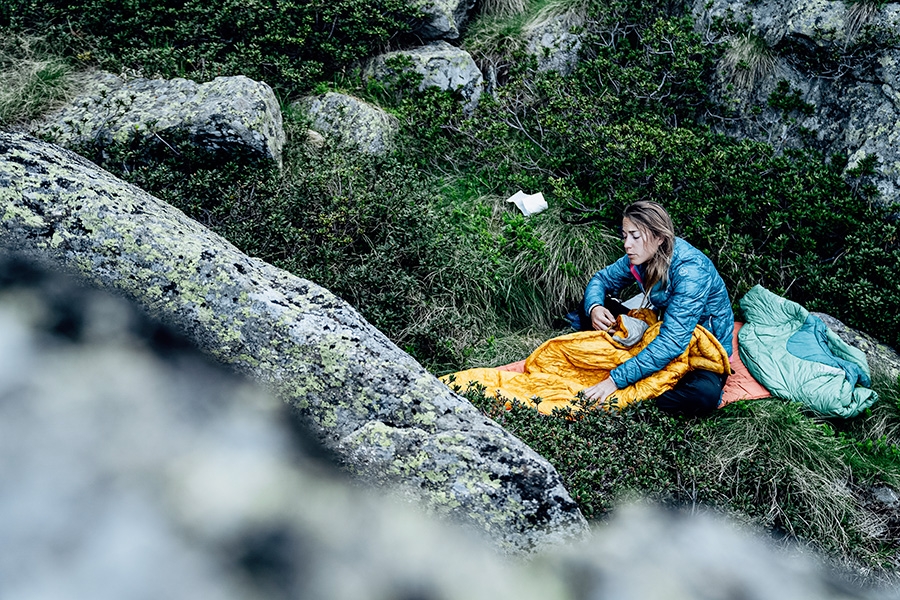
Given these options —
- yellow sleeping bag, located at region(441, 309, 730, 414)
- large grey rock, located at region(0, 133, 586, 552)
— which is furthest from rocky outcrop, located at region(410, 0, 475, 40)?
large grey rock, located at region(0, 133, 586, 552)

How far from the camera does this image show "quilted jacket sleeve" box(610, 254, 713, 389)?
157 inches

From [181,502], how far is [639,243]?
137 inches

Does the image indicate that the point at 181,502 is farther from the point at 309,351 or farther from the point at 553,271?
the point at 553,271

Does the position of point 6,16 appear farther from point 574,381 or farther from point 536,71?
point 574,381

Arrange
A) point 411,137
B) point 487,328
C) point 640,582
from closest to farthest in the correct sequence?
point 640,582 < point 487,328 < point 411,137

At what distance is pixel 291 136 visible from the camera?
5.59 meters

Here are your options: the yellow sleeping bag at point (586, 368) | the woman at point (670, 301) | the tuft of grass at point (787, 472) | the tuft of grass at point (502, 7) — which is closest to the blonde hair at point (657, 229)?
the woman at point (670, 301)

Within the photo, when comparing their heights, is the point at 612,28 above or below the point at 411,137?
above

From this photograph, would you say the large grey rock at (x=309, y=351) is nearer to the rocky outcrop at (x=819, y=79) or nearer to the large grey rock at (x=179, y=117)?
the large grey rock at (x=179, y=117)

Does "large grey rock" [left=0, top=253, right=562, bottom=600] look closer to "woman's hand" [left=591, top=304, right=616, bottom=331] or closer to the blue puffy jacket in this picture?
the blue puffy jacket

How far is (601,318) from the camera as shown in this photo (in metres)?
4.60

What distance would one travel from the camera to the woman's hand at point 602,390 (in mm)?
4016

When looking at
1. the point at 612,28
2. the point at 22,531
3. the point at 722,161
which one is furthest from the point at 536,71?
the point at 22,531

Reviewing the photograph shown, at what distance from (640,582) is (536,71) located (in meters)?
6.18
